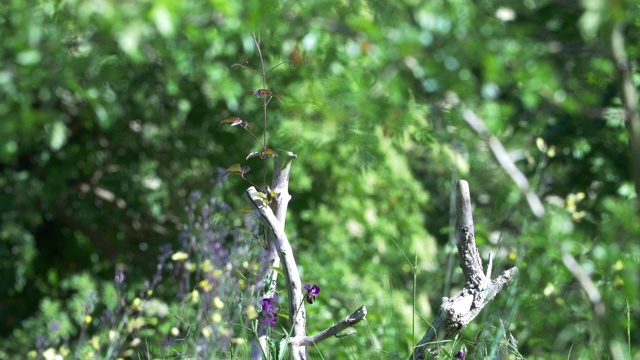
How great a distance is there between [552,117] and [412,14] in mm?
1297

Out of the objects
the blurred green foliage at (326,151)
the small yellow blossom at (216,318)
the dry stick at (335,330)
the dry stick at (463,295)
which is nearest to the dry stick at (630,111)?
the blurred green foliage at (326,151)

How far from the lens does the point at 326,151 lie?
16.9 ft

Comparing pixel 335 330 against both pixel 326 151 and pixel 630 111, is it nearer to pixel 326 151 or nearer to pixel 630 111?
pixel 630 111

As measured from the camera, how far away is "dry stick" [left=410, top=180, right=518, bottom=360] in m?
2.11

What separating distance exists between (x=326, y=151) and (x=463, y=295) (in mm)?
3048

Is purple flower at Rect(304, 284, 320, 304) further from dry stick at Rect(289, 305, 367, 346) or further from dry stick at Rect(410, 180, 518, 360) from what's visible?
dry stick at Rect(410, 180, 518, 360)

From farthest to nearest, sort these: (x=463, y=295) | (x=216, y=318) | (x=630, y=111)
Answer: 1. (x=216, y=318)
2. (x=463, y=295)
3. (x=630, y=111)

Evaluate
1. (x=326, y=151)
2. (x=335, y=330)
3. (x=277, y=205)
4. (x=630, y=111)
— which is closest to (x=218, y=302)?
(x=277, y=205)

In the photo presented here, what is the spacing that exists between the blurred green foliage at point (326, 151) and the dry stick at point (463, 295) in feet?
0.27

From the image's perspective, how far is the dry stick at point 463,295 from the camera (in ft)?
6.91

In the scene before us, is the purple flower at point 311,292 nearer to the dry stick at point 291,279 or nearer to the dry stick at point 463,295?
the dry stick at point 291,279

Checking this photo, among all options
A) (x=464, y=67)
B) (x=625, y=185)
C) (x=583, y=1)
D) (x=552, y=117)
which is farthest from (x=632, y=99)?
(x=552, y=117)

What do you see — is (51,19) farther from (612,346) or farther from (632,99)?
(612,346)

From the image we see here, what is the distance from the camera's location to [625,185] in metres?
4.20
